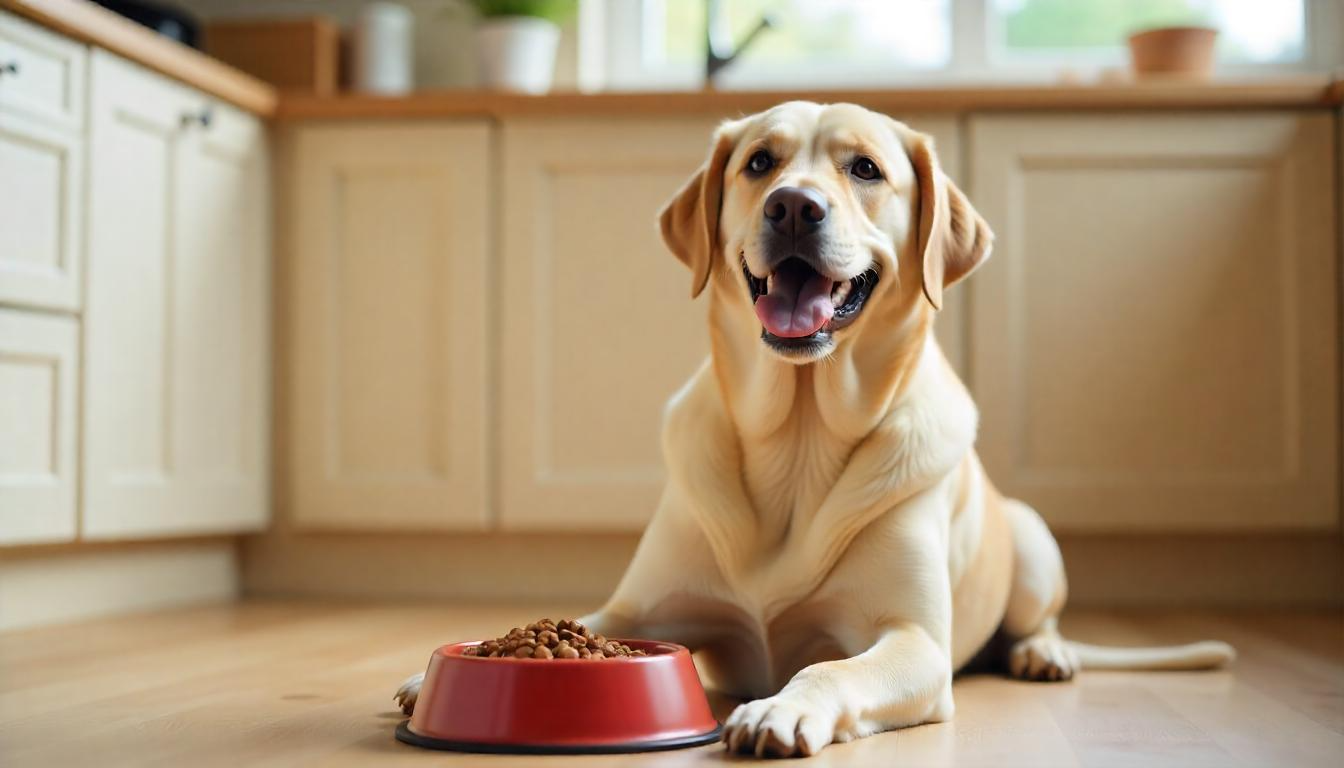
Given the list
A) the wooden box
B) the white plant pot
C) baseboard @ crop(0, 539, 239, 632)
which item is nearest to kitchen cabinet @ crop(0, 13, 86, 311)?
baseboard @ crop(0, 539, 239, 632)

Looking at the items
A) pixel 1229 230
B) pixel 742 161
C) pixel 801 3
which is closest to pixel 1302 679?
pixel 742 161

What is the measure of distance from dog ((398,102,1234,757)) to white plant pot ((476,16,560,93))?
169 centimetres

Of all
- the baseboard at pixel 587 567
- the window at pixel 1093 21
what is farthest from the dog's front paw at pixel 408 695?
the window at pixel 1093 21

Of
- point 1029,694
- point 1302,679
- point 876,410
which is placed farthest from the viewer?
point 1302,679

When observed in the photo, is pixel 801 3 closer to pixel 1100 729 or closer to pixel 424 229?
pixel 424 229

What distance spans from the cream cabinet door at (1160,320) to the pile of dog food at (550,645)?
1756 mm

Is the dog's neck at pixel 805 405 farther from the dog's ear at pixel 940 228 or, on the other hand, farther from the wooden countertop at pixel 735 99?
the wooden countertop at pixel 735 99

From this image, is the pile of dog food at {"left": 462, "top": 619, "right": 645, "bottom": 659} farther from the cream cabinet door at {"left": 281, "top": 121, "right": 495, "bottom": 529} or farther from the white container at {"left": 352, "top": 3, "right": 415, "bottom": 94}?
the white container at {"left": 352, "top": 3, "right": 415, "bottom": 94}

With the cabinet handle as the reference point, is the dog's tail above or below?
below

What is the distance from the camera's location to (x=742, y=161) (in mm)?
1882

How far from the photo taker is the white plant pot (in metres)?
3.56

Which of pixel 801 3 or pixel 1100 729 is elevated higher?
pixel 801 3

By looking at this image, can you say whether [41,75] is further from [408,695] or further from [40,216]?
[408,695]

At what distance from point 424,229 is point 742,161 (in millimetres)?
1601
